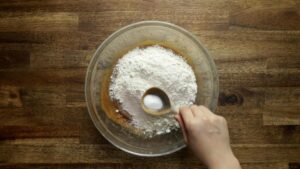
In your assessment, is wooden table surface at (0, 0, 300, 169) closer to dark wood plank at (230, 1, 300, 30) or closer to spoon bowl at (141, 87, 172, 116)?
dark wood plank at (230, 1, 300, 30)

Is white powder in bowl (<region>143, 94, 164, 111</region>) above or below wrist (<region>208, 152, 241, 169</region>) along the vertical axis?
above

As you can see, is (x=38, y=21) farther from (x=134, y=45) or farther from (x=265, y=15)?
(x=265, y=15)

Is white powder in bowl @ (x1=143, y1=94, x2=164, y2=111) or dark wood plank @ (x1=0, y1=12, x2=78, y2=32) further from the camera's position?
dark wood plank @ (x1=0, y1=12, x2=78, y2=32)

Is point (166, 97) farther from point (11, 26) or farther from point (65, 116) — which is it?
point (11, 26)

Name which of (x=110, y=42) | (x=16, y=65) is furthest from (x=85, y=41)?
(x=16, y=65)

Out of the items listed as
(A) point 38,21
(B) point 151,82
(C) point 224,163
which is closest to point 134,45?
(B) point 151,82

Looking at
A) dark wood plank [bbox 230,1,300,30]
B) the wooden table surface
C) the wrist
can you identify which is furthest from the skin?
dark wood plank [bbox 230,1,300,30]
